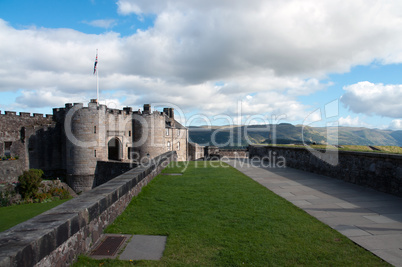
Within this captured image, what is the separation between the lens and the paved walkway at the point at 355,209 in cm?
431

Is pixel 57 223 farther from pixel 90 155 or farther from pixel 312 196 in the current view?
pixel 90 155

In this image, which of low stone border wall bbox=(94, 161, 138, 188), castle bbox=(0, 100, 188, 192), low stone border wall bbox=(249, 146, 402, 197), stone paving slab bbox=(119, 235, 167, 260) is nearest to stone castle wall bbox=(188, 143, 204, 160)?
castle bbox=(0, 100, 188, 192)

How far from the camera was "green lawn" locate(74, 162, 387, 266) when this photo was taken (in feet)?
12.3

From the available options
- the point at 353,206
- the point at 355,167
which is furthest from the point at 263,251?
the point at 355,167

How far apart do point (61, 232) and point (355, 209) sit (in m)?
5.98

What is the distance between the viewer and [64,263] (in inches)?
135

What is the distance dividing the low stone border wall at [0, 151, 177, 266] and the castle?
26401mm

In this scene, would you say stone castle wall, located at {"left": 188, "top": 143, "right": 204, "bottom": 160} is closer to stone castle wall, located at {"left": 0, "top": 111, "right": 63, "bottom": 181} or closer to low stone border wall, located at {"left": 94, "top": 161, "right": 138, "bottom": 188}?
A: low stone border wall, located at {"left": 94, "top": 161, "right": 138, "bottom": 188}

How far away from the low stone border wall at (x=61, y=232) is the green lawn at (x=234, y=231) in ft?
0.93

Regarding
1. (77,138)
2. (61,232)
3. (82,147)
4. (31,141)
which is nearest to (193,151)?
Result: (82,147)

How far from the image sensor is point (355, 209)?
6.20 meters

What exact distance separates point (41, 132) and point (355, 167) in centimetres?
3319

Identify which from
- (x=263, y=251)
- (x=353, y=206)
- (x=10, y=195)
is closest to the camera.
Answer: (x=263, y=251)

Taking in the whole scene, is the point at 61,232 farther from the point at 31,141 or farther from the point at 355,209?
the point at 31,141
